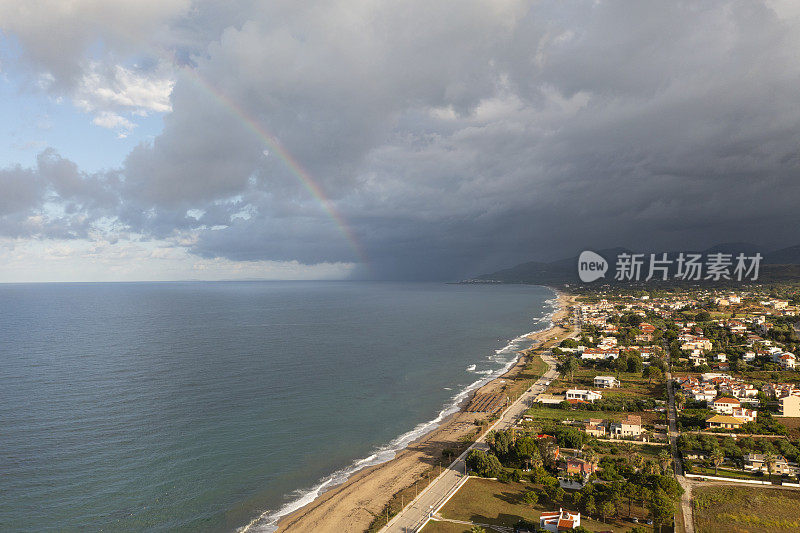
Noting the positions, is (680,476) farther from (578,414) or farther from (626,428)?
(578,414)

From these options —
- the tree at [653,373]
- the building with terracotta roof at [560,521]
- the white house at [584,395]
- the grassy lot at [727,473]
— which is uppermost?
the tree at [653,373]

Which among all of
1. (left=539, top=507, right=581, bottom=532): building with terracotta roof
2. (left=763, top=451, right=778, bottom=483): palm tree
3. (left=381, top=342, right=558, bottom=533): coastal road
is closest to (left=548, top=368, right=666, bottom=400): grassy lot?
(left=381, top=342, right=558, bottom=533): coastal road

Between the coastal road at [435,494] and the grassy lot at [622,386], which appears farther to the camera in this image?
the grassy lot at [622,386]

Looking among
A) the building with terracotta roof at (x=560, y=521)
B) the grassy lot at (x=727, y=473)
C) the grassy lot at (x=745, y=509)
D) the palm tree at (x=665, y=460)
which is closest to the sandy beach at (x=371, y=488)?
the building with terracotta roof at (x=560, y=521)

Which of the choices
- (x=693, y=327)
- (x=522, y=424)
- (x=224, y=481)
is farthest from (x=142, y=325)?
(x=693, y=327)

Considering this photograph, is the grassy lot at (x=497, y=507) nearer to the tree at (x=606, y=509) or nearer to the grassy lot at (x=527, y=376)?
the tree at (x=606, y=509)

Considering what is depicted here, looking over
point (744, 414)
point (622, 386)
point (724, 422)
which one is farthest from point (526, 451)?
point (622, 386)
